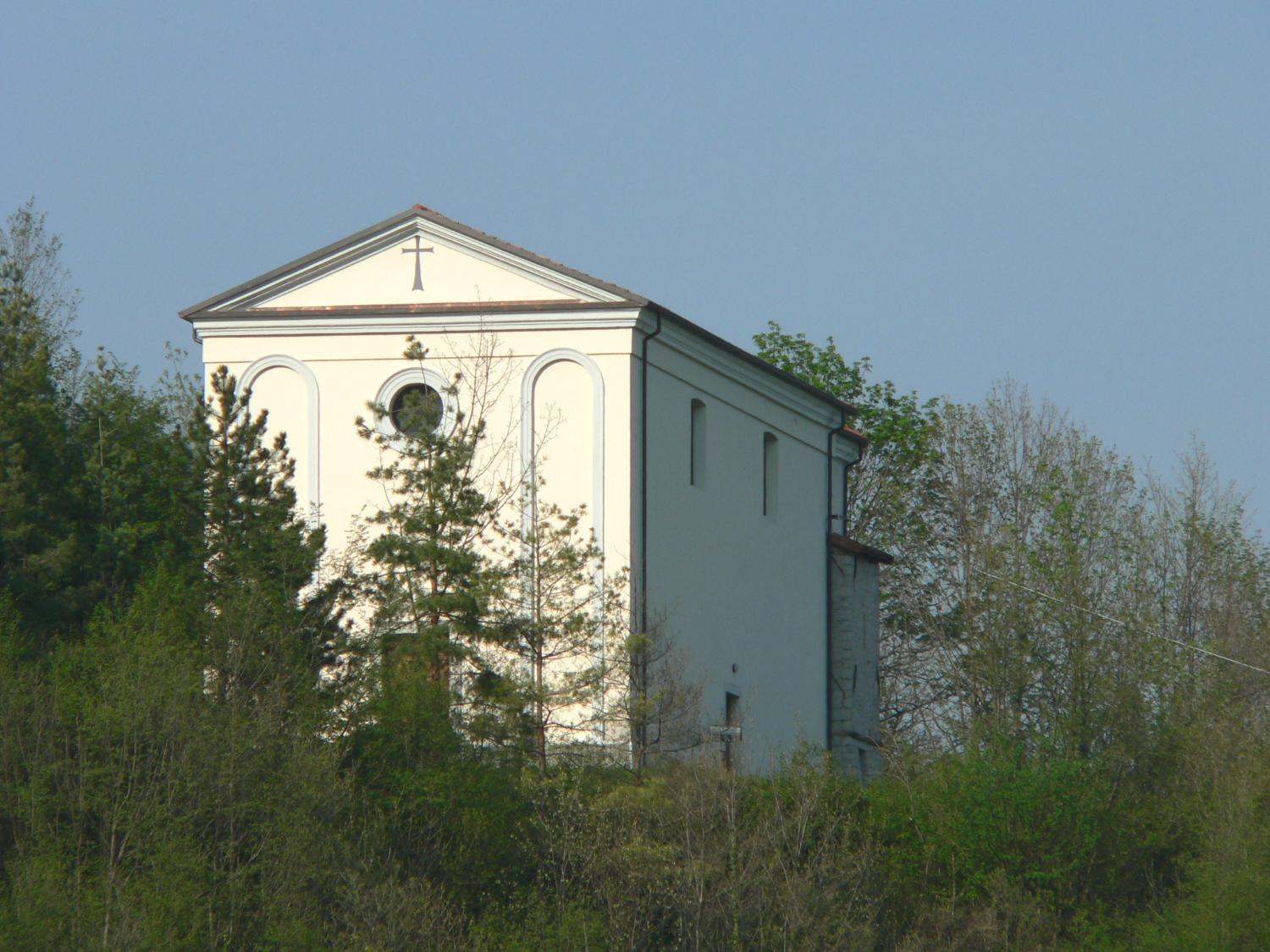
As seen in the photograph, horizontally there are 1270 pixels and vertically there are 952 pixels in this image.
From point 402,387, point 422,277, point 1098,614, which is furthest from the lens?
point 1098,614

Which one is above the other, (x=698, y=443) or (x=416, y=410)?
(x=698, y=443)

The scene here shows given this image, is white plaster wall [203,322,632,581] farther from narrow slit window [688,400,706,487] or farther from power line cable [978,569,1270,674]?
power line cable [978,569,1270,674]

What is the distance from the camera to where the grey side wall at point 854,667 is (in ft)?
109

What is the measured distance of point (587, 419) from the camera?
90.2ft

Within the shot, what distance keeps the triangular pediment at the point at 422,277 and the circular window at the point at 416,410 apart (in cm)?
107

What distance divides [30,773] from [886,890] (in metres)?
9.14

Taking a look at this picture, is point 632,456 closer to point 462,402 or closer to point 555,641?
point 462,402

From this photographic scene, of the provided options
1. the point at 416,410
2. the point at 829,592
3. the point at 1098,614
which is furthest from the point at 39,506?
the point at 1098,614

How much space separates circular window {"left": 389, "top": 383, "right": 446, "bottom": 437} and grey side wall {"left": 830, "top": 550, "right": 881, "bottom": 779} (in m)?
8.86

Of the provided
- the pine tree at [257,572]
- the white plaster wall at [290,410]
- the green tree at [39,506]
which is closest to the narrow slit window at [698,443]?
the white plaster wall at [290,410]

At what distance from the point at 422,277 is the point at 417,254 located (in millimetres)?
307

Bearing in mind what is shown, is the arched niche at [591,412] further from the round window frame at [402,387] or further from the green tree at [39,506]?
the green tree at [39,506]

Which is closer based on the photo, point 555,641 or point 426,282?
point 555,641

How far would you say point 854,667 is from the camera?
33.7 metres
